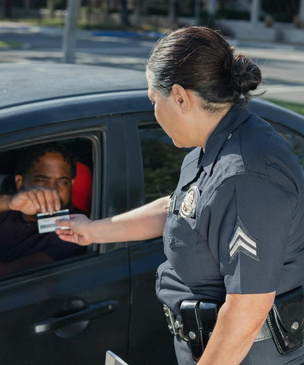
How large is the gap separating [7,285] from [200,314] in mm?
703

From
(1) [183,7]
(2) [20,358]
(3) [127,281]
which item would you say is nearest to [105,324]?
(3) [127,281]

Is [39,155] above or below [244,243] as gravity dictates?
below

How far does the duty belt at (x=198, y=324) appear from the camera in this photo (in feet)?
5.89

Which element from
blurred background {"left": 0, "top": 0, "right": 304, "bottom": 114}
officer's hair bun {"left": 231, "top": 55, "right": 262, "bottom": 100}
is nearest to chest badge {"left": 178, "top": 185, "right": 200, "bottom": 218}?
officer's hair bun {"left": 231, "top": 55, "right": 262, "bottom": 100}

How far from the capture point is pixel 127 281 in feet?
7.79

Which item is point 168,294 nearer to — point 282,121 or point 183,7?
point 282,121

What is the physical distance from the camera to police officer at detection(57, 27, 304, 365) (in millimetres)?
1640

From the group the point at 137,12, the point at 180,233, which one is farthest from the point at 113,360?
the point at 137,12

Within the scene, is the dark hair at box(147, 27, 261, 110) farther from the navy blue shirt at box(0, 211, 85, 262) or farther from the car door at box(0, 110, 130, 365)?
the navy blue shirt at box(0, 211, 85, 262)

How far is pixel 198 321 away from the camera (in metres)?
1.82

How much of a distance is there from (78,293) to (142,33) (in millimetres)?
31464

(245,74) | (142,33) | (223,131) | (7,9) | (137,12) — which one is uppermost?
(245,74)

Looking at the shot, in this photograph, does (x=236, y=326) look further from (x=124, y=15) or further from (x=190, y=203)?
(x=124, y=15)

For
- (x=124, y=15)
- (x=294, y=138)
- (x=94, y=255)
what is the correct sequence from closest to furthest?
(x=94, y=255) < (x=294, y=138) < (x=124, y=15)
